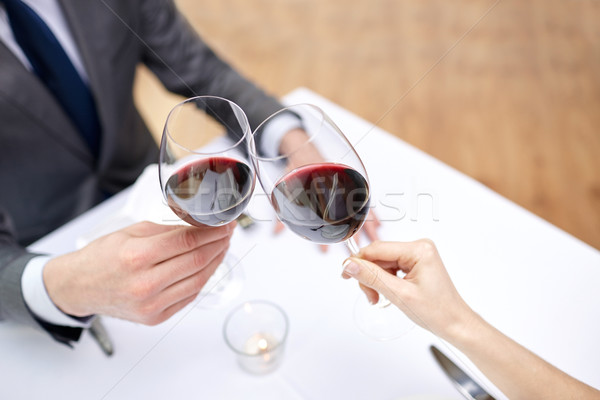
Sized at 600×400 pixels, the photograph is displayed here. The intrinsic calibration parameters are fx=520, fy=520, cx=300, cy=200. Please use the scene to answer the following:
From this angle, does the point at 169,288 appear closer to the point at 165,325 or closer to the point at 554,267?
the point at 165,325

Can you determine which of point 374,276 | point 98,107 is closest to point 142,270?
point 374,276

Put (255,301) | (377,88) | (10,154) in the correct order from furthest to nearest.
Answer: (377,88)
(10,154)
(255,301)

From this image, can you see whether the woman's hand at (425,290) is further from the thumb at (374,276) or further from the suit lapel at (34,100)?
the suit lapel at (34,100)

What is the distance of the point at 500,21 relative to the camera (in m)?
2.38

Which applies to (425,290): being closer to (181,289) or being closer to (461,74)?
(181,289)

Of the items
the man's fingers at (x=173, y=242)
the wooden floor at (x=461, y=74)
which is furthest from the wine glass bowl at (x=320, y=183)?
the wooden floor at (x=461, y=74)

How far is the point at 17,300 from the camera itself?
77 centimetres

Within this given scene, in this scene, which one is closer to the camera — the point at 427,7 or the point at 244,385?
the point at 244,385

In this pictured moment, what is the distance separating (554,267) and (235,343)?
1.59ft

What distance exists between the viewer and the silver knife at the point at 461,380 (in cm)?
65

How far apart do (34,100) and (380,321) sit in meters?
0.74

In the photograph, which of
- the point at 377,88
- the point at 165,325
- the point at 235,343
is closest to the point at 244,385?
the point at 235,343

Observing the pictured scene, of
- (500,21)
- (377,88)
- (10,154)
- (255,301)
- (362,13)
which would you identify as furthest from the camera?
(362,13)

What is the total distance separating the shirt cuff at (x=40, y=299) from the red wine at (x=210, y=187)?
28cm
